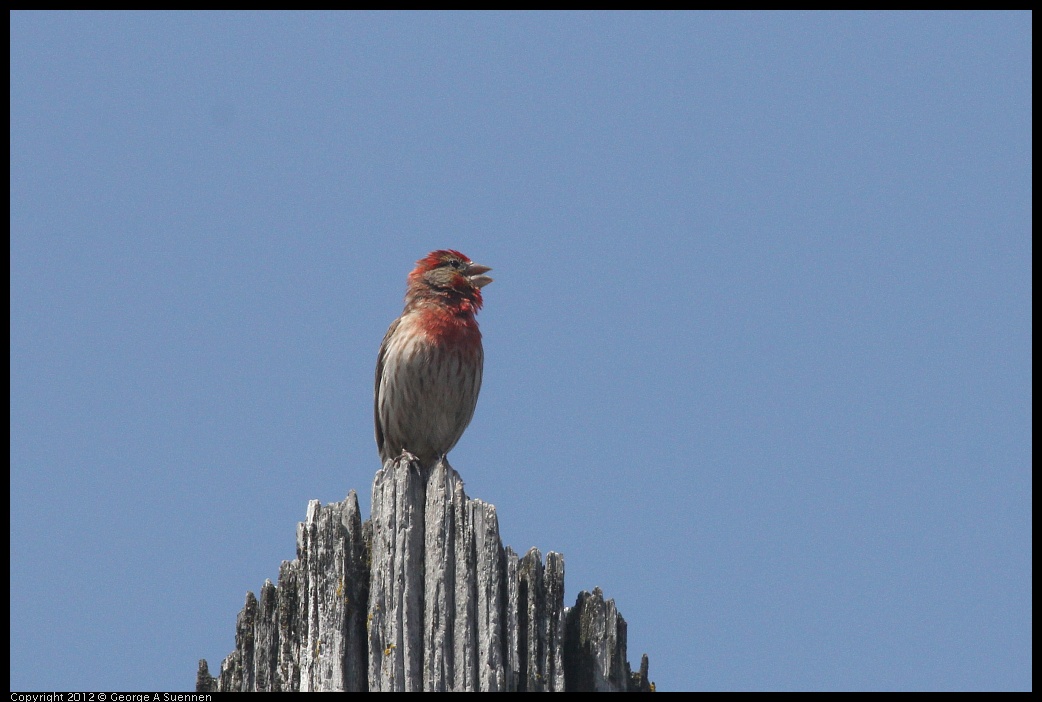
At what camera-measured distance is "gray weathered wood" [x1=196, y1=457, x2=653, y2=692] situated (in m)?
6.40

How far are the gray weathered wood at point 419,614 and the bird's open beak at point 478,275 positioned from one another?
172 inches

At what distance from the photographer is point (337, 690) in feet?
20.9

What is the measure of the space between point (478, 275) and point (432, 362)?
1.09 m

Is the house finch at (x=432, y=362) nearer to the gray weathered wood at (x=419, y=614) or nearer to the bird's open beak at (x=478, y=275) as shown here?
the bird's open beak at (x=478, y=275)

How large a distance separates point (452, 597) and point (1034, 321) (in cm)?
789

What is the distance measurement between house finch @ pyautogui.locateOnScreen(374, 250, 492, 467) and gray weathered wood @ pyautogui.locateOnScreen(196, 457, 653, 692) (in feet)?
12.0

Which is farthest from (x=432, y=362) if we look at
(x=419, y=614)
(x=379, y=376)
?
(x=419, y=614)

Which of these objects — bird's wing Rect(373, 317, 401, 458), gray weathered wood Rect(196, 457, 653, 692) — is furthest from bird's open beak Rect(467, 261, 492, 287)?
gray weathered wood Rect(196, 457, 653, 692)

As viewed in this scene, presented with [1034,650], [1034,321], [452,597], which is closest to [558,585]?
[452,597]

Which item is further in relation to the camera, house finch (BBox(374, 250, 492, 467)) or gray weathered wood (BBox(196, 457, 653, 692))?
house finch (BBox(374, 250, 492, 467))

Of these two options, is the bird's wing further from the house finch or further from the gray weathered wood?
the gray weathered wood

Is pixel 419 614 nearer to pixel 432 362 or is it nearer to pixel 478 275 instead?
pixel 432 362

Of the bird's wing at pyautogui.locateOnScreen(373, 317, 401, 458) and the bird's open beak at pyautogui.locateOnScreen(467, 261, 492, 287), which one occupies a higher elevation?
the bird's open beak at pyautogui.locateOnScreen(467, 261, 492, 287)
